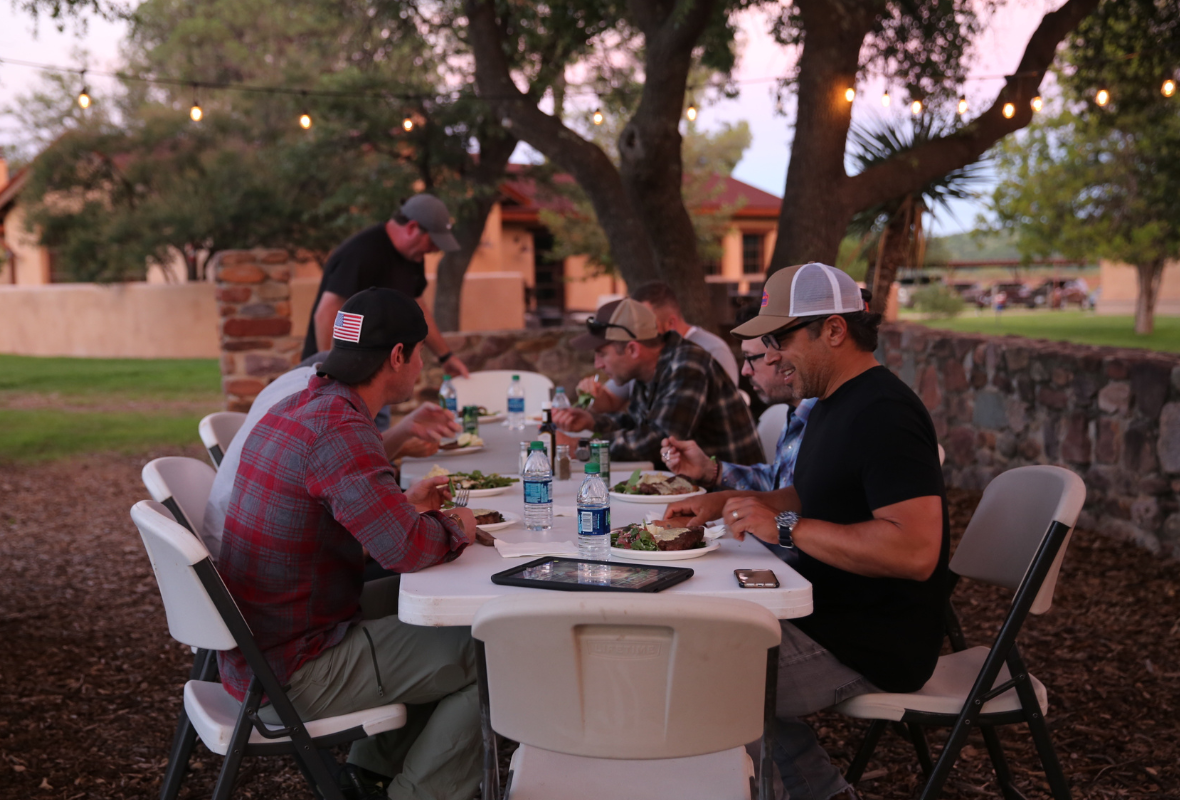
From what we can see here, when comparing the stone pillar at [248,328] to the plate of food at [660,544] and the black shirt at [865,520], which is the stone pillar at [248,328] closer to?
the plate of food at [660,544]

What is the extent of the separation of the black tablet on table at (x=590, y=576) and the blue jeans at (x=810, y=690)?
377mm

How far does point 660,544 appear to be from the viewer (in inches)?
103

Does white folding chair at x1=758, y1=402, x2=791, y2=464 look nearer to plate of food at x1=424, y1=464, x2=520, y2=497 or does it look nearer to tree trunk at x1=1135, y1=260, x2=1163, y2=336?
plate of food at x1=424, y1=464, x2=520, y2=497

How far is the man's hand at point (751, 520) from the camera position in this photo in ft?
8.44

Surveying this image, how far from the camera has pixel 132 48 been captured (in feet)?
93.4

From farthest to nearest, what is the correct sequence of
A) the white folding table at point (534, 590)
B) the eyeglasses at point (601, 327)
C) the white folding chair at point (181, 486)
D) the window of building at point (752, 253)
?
the window of building at point (752, 253) < the eyeglasses at point (601, 327) < the white folding chair at point (181, 486) < the white folding table at point (534, 590)

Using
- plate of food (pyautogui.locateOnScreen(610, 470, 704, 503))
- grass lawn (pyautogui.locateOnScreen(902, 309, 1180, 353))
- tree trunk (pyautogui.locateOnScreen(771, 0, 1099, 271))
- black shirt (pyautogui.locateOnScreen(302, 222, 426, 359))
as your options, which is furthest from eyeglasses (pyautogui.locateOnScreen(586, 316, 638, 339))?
grass lawn (pyautogui.locateOnScreen(902, 309, 1180, 353))

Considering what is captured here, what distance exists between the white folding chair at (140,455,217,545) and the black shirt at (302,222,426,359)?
228 cm

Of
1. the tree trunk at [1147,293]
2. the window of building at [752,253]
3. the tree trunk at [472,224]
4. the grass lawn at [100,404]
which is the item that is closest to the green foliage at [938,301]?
the window of building at [752,253]

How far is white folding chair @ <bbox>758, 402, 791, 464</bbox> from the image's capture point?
4.64m

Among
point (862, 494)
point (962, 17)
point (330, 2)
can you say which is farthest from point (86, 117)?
point (862, 494)

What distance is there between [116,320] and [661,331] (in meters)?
21.5

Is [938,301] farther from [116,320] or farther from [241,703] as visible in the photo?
[241,703]

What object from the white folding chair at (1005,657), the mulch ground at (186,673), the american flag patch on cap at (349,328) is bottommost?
the mulch ground at (186,673)
